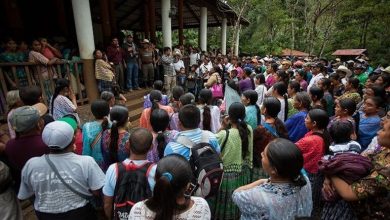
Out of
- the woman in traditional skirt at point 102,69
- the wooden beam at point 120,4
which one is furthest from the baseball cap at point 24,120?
the wooden beam at point 120,4

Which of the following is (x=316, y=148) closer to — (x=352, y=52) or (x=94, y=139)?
(x=94, y=139)

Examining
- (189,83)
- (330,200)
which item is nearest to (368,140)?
(330,200)

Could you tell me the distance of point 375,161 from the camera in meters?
2.13

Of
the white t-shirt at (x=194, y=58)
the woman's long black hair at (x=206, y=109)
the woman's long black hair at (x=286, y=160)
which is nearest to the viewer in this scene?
the woman's long black hair at (x=286, y=160)

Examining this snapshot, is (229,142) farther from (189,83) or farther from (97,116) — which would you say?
(189,83)

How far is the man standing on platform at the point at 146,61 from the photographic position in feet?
28.0

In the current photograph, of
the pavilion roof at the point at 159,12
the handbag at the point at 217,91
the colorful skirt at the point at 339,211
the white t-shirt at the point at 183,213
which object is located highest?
the pavilion roof at the point at 159,12

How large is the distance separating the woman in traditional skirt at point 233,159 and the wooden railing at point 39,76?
4.52 m

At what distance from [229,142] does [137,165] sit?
1.20m

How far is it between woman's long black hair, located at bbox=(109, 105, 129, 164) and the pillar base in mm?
4209

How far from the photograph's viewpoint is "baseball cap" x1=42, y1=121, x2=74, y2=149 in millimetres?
2029

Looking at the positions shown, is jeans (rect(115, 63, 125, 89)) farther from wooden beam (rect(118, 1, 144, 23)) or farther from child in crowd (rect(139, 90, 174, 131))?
wooden beam (rect(118, 1, 144, 23))

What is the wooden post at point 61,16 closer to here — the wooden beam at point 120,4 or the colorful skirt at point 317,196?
the wooden beam at point 120,4

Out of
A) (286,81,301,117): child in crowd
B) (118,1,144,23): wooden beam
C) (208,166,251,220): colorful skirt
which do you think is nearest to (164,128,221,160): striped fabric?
(208,166,251,220): colorful skirt
